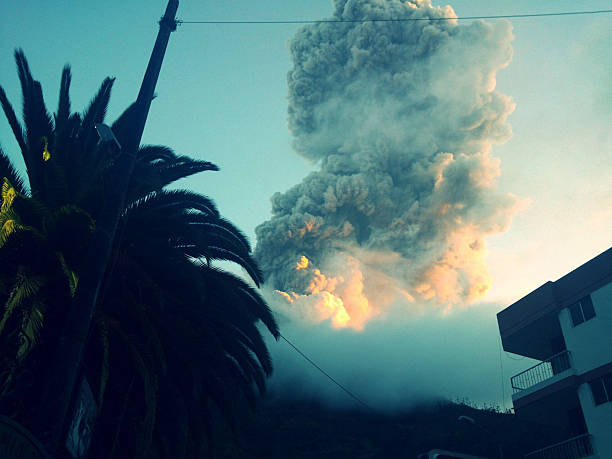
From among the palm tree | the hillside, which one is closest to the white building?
the palm tree

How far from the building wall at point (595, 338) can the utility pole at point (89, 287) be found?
18.4 m

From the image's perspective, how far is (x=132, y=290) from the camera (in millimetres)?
10656

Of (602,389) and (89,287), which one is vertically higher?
(602,389)

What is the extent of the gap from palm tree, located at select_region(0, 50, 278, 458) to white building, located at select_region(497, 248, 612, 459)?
508 inches

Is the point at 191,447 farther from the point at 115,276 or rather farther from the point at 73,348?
the point at 73,348

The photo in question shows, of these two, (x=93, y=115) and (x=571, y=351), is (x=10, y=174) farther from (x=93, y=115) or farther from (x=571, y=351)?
(x=571, y=351)

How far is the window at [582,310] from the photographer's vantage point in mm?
20109

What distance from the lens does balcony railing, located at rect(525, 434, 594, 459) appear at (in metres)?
18.8

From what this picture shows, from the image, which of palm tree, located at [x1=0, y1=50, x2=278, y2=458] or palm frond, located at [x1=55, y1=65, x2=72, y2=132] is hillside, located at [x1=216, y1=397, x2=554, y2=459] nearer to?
palm tree, located at [x1=0, y1=50, x2=278, y2=458]

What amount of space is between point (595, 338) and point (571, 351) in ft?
4.04

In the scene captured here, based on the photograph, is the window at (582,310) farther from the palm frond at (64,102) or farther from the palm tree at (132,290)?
the palm frond at (64,102)

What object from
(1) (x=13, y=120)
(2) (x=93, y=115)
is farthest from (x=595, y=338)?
(1) (x=13, y=120)

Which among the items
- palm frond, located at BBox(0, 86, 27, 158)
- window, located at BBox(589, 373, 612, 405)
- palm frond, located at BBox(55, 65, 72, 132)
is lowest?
window, located at BBox(589, 373, 612, 405)

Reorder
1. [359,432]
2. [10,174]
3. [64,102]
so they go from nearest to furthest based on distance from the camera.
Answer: [10,174] < [64,102] < [359,432]
